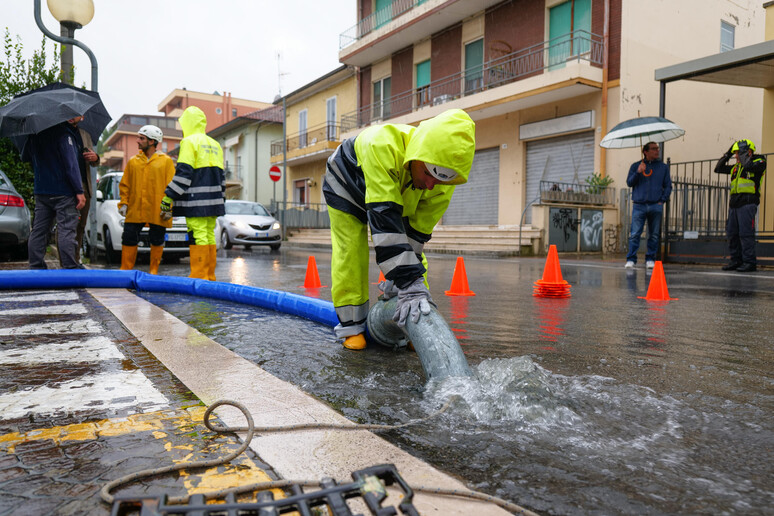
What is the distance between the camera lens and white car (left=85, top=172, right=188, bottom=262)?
957 centimetres

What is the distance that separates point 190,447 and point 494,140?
18702 millimetres

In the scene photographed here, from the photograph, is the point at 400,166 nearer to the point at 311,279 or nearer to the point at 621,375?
the point at 621,375

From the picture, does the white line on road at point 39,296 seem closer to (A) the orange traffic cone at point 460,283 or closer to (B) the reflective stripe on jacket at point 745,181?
(A) the orange traffic cone at point 460,283

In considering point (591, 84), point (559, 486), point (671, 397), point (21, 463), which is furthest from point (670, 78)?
point (21, 463)

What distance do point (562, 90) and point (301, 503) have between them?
16.5m

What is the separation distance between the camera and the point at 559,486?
1.53 metres

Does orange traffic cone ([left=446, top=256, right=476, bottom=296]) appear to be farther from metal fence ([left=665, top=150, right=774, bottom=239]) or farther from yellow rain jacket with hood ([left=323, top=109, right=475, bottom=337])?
metal fence ([left=665, top=150, right=774, bottom=239])

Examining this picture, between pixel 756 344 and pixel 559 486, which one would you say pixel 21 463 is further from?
pixel 756 344

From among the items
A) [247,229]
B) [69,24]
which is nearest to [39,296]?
[69,24]

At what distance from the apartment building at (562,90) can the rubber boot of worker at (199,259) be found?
968 centimetres

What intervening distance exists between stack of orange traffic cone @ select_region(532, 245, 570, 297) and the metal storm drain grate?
485 centimetres

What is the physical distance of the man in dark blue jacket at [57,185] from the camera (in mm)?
6207

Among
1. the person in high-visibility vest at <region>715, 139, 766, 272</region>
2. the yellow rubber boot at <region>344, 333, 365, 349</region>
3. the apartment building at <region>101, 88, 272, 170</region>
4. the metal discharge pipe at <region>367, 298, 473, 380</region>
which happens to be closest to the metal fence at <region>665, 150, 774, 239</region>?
the person in high-visibility vest at <region>715, 139, 766, 272</region>

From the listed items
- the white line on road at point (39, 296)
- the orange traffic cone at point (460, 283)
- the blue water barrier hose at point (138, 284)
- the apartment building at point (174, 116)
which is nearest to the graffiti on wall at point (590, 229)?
the orange traffic cone at point (460, 283)
